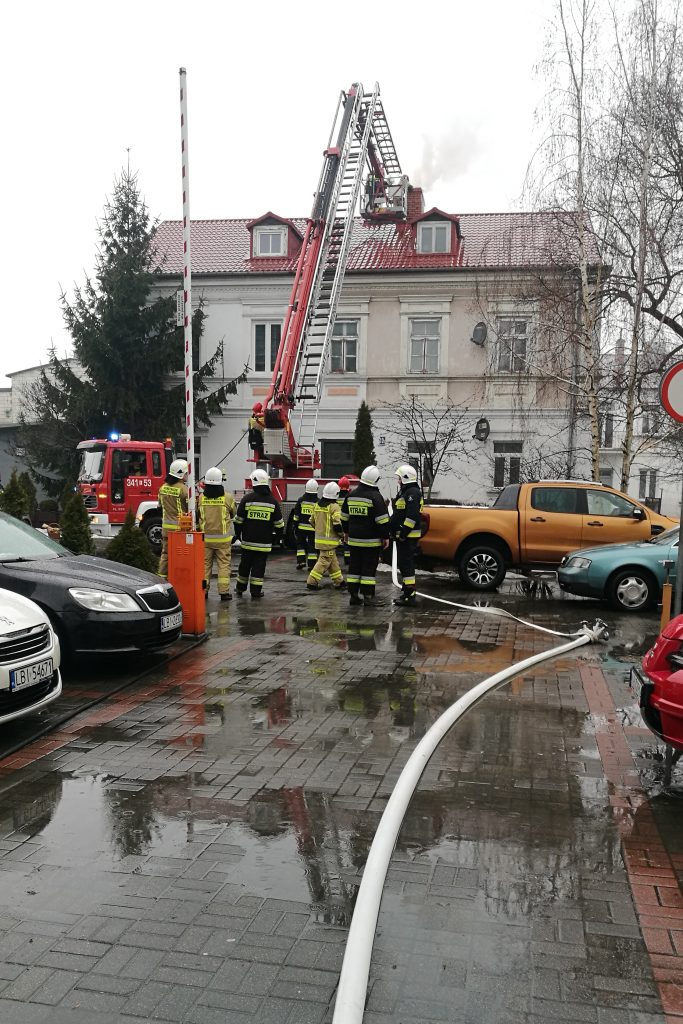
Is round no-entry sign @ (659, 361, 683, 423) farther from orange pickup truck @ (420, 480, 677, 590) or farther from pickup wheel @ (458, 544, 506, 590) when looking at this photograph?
pickup wheel @ (458, 544, 506, 590)

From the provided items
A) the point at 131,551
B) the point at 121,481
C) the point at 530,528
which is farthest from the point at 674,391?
the point at 121,481

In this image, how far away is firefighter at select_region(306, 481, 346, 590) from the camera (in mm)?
13000

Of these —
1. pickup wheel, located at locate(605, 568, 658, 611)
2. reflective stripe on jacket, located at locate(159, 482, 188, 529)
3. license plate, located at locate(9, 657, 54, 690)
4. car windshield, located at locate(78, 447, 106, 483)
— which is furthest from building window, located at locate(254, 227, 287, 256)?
license plate, located at locate(9, 657, 54, 690)

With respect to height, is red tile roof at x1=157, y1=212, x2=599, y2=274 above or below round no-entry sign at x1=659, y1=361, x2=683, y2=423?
above

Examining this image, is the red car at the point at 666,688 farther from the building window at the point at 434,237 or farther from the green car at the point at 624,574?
the building window at the point at 434,237

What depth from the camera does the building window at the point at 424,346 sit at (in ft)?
93.1

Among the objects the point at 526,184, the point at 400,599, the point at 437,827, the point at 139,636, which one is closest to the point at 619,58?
the point at 526,184

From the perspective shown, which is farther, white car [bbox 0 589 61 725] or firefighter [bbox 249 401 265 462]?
firefighter [bbox 249 401 265 462]

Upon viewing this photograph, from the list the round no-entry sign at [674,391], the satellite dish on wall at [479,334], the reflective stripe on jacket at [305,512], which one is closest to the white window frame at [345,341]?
the satellite dish on wall at [479,334]

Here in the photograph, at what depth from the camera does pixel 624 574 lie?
1137 centimetres

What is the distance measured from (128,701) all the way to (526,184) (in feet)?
58.3

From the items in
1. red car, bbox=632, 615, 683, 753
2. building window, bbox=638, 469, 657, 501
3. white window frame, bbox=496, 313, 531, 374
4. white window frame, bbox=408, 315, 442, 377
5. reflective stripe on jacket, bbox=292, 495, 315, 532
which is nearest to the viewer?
red car, bbox=632, 615, 683, 753

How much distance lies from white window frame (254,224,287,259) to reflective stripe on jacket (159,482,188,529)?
63.2 ft

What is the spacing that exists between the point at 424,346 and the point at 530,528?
1668 cm
